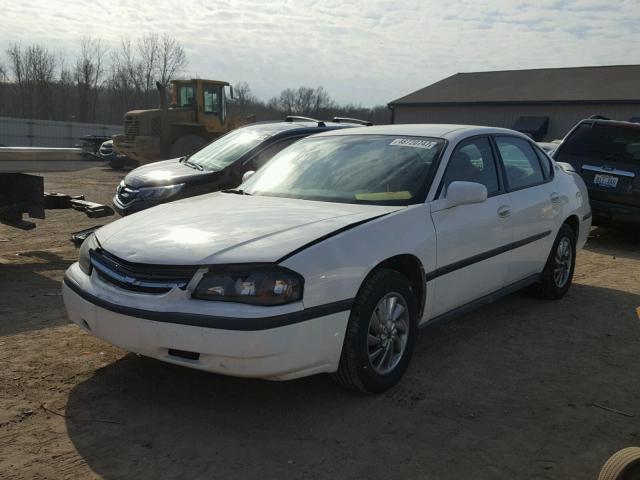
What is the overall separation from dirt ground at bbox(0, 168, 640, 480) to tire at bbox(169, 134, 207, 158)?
13435 millimetres

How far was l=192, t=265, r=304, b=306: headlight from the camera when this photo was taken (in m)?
3.09

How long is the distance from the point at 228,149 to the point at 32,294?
11.5 ft

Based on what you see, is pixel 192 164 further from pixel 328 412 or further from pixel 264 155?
pixel 328 412

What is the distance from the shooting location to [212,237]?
134 inches

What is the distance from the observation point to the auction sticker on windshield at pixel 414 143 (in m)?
4.52

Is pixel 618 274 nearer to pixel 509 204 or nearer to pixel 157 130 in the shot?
pixel 509 204

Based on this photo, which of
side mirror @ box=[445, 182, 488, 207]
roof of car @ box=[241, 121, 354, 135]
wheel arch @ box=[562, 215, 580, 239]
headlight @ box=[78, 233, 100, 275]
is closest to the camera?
headlight @ box=[78, 233, 100, 275]

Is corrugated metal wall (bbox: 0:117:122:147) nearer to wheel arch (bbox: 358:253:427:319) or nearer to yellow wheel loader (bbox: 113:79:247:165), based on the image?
yellow wheel loader (bbox: 113:79:247:165)

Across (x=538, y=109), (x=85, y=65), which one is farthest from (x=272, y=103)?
(x=538, y=109)

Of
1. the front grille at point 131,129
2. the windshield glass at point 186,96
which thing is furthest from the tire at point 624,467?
the windshield glass at point 186,96

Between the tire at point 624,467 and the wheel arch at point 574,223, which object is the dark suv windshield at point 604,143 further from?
the tire at point 624,467

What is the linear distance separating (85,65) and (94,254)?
64.5 metres

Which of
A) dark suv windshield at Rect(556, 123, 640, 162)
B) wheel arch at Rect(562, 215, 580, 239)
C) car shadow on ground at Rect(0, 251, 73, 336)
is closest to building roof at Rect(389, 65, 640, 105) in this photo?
dark suv windshield at Rect(556, 123, 640, 162)

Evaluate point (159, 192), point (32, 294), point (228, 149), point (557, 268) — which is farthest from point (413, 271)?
point (228, 149)
